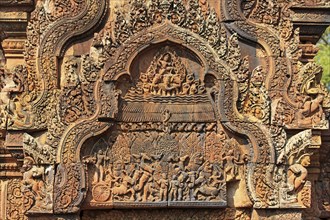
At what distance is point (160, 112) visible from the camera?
10930 millimetres

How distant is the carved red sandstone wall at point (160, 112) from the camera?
35.0ft

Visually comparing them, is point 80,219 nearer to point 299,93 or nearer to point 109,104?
point 109,104

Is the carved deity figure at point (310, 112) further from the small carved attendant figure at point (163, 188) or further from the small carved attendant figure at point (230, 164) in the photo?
the small carved attendant figure at point (163, 188)

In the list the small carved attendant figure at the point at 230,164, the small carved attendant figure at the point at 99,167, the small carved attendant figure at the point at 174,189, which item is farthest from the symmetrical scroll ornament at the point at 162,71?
the small carved attendant figure at the point at 174,189

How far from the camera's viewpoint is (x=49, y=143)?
1065 centimetres

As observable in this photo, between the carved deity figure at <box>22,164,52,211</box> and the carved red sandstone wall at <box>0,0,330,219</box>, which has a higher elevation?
the carved red sandstone wall at <box>0,0,330,219</box>

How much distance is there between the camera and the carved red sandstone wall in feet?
35.0

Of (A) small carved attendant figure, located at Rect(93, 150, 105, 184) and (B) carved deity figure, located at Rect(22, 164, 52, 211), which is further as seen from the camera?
(A) small carved attendant figure, located at Rect(93, 150, 105, 184)

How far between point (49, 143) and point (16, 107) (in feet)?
1.79

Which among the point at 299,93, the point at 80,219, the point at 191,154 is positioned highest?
the point at 299,93

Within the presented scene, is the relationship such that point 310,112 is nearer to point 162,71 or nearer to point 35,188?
point 162,71

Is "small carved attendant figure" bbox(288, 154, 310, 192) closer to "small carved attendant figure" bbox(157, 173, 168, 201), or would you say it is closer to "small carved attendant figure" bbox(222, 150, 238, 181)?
"small carved attendant figure" bbox(222, 150, 238, 181)

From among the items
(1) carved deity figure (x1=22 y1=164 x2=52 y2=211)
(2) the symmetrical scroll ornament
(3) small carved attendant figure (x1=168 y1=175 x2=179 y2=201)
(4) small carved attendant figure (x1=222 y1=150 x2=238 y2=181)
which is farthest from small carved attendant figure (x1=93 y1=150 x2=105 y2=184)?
(4) small carved attendant figure (x1=222 y1=150 x2=238 y2=181)

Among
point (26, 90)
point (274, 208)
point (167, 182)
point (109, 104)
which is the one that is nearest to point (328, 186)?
point (274, 208)
